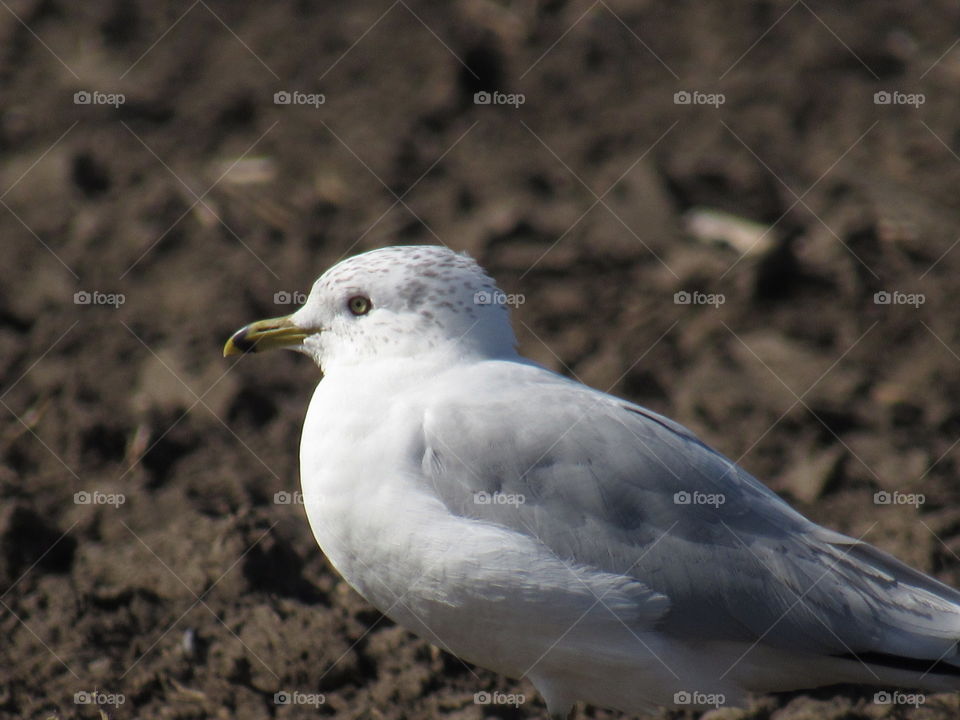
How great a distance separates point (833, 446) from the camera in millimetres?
5867

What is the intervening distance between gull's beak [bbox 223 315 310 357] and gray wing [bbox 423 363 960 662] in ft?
2.54

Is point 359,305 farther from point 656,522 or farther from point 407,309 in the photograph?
point 656,522

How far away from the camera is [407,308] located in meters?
4.20

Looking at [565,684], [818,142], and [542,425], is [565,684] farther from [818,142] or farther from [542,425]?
[818,142]

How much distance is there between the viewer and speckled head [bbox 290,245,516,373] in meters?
4.18

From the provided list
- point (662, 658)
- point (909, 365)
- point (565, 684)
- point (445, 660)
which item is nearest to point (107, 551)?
point (445, 660)

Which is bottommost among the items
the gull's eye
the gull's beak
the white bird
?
the white bird

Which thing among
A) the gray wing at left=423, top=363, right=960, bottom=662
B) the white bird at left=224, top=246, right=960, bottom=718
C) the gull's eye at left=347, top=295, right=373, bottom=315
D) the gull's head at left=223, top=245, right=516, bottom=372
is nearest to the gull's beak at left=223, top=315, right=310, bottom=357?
the gull's head at left=223, top=245, right=516, bottom=372

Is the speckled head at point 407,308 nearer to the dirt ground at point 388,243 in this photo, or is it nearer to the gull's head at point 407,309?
the gull's head at point 407,309

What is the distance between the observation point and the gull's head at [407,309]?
418 centimetres

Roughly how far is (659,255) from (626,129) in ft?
4.71

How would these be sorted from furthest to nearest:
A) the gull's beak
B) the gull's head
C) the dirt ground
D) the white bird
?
the dirt ground, the gull's beak, the gull's head, the white bird

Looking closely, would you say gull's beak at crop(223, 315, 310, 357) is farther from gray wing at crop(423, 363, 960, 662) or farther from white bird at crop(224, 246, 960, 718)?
gray wing at crop(423, 363, 960, 662)

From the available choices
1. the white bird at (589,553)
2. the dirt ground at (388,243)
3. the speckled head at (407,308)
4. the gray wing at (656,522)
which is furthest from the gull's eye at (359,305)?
the dirt ground at (388,243)
